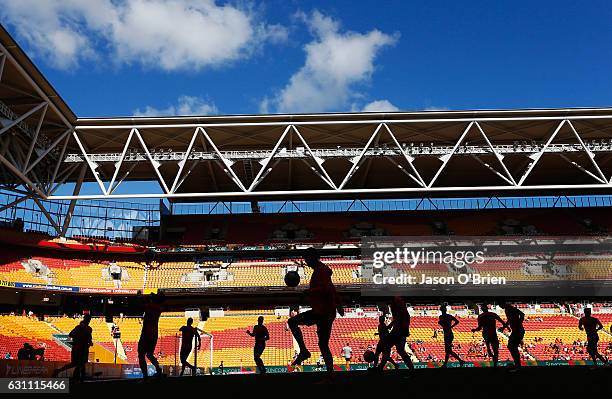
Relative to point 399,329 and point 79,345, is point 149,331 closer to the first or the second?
point 79,345

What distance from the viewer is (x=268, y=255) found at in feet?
122

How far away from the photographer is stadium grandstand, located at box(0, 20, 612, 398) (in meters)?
27.0

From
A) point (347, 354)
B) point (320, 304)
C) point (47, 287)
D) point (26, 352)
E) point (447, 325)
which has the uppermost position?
point (47, 287)

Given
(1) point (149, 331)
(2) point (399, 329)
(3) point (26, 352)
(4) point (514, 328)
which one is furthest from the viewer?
(3) point (26, 352)

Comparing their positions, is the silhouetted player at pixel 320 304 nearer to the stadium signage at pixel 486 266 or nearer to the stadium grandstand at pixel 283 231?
the stadium grandstand at pixel 283 231

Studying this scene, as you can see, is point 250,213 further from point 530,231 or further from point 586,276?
point 586,276

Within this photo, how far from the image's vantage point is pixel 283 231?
39562 mm

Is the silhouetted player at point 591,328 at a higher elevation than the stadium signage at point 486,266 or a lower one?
lower

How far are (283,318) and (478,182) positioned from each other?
17.5 metres

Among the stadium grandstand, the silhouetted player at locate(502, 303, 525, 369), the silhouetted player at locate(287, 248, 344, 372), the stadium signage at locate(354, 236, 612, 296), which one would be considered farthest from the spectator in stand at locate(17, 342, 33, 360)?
the stadium signage at locate(354, 236, 612, 296)

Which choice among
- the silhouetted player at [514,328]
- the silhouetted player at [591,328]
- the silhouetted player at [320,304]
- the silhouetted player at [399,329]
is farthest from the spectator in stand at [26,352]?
the silhouetted player at [591,328]

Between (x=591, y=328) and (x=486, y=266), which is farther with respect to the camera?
(x=486, y=266)

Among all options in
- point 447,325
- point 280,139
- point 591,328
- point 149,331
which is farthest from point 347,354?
point 149,331

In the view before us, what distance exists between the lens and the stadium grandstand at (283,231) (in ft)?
88.6
